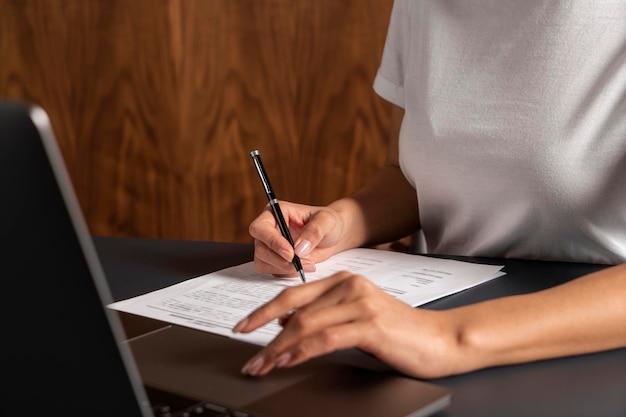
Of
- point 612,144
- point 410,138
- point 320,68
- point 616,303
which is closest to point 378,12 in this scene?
point 320,68

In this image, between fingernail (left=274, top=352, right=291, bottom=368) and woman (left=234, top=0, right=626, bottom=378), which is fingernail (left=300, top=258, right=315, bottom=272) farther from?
fingernail (left=274, top=352, right=291, bottom=368)

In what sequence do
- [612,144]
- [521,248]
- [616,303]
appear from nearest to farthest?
1. [616,303]
2. [612,144]
3. [521,248]

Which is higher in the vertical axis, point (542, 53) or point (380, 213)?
point (542, 53)

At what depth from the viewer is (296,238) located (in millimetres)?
1083

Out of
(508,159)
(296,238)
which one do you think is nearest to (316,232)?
(296,238)

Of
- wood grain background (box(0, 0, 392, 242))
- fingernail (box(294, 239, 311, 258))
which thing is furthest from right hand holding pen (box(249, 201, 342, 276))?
wood grain background (box(0, 0, 392, 242))

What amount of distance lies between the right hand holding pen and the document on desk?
0.01 m

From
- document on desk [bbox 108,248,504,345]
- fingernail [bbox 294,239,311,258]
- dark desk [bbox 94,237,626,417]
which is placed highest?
fingernail [bbox 294,239,311,258]

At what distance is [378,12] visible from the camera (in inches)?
91.4

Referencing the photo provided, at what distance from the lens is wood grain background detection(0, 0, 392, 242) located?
2.42 metres

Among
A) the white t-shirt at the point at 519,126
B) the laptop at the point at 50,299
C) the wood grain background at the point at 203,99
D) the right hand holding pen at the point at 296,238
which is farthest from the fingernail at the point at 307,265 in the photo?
the wood grain background at the point at 203,99

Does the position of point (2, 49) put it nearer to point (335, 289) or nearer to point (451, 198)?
point (451, 198)

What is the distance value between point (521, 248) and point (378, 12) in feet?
A: 4.27

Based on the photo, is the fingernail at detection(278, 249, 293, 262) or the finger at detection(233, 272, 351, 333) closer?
the finger at detection(233, 272, 351, 333)
